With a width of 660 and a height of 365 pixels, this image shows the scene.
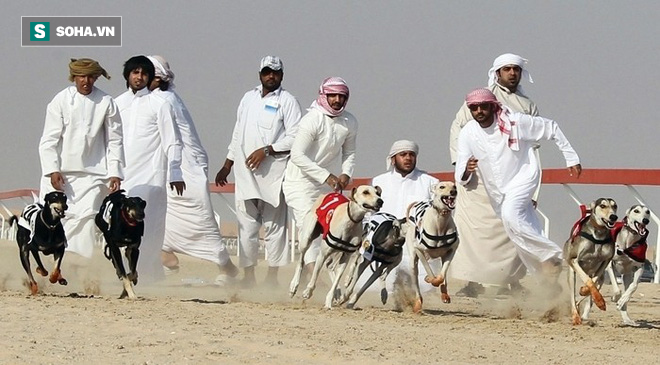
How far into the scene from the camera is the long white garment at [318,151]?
1296 centimetres

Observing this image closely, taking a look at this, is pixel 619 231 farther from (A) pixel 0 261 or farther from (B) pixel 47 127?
(A) pixel 0 261

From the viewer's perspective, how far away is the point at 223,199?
20.5m

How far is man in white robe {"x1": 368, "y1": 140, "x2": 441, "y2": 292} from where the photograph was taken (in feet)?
42.5

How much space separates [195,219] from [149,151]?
1.31 m

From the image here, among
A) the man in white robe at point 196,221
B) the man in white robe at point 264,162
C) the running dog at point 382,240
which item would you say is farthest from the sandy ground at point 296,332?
the man in white robe at point 196,221

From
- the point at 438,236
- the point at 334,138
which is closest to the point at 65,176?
the point at 334,138

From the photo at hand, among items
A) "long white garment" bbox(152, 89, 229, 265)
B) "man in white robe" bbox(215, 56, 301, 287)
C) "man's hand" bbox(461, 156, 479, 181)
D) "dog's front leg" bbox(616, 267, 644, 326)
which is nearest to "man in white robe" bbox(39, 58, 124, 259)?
"man in white robe" bbox(215, 56, 301, 287)

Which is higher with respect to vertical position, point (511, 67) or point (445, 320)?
point (511, 67)

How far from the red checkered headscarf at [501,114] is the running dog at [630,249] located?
1.16 m

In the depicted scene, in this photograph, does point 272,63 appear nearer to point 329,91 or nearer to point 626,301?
point 329,91

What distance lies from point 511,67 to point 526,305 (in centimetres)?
211

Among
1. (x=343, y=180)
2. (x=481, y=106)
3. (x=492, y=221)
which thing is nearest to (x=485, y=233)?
(x=492, y=221)

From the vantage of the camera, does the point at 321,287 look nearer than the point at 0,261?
Yes

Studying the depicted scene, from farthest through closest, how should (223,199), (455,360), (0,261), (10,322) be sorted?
(223,199), (0,261), (10,322), (455,360)
